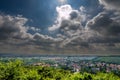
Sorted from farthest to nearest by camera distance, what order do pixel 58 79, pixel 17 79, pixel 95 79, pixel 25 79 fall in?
pixel 58 79 → pixel 17 79 → pixel 25 79 → pixel 95 79

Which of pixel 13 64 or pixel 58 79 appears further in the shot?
pixel 58 79

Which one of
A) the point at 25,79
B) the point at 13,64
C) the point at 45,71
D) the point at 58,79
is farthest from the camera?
the point at 45,71

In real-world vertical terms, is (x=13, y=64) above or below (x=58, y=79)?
above

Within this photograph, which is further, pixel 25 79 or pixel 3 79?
pixel 3 79

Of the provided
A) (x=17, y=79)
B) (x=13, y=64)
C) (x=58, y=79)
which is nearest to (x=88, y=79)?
(x=17, y=79)

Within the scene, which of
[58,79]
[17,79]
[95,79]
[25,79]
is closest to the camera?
[95,79]

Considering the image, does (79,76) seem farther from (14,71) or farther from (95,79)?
(14,71)

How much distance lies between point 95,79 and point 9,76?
32.2 meters

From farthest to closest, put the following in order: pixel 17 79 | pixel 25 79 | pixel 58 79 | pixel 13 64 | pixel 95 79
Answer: pixel 58 79 < pixel 13 64 < pixel 17 79 < pixel 25 79 < pixel 95 79

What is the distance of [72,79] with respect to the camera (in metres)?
62.6

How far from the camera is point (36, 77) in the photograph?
76.1 metres

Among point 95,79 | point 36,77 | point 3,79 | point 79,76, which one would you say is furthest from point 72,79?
point 3,79

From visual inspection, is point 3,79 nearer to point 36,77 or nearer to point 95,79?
point 36,77

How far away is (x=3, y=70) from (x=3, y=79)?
9.96ft
